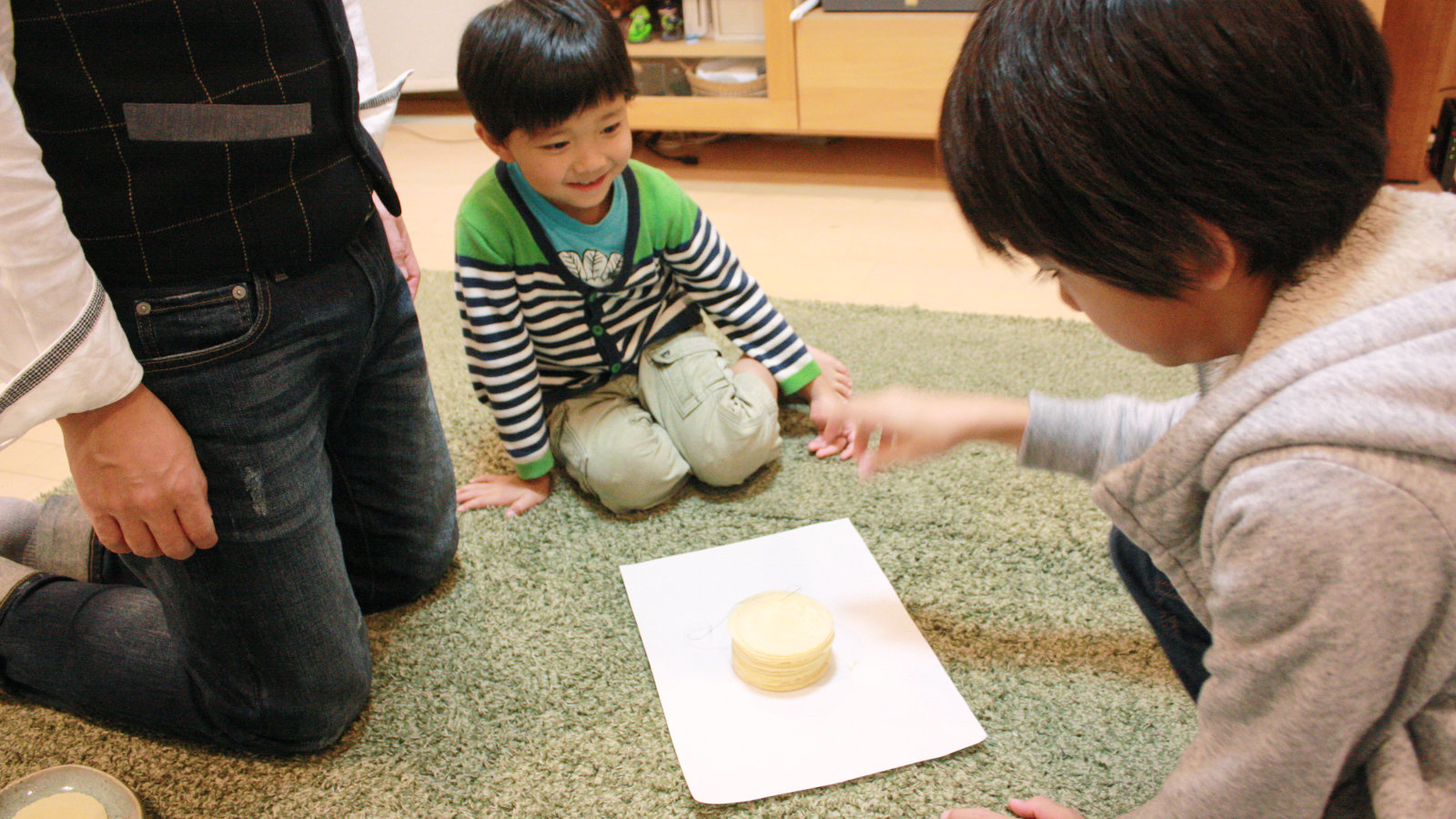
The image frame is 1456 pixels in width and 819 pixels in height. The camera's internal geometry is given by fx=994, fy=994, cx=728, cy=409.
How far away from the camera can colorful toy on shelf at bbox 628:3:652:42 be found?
2021 mm

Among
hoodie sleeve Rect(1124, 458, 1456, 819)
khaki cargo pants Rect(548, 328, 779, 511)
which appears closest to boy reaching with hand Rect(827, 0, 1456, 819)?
hoodie sleeve Rect(1124, 458, 1456, 819)

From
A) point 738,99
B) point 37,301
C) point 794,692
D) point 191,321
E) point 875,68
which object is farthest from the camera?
point 738,99

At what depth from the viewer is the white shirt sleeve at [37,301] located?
0.55 metres

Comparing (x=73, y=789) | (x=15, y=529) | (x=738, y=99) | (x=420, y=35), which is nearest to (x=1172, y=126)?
(x=73, y=789)

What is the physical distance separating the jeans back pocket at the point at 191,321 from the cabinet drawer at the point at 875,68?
136 centimetres

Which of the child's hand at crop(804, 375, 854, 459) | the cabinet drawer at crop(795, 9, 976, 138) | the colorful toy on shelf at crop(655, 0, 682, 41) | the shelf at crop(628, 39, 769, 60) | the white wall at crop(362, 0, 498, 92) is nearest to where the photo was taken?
the child's hand at crop(804, 375, 854, 459)

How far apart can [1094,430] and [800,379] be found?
498mm

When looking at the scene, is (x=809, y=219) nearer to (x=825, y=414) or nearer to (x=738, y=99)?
(x=738, y=99)

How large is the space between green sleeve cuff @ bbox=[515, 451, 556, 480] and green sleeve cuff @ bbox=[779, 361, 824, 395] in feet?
0.96

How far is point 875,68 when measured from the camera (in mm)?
1812

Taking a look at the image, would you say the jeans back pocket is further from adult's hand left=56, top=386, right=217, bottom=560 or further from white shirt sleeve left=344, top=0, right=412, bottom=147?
white shirt sleeve left=344, top=0, right=412, bottom=147

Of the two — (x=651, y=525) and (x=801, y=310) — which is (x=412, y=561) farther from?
(x=801, y=310)

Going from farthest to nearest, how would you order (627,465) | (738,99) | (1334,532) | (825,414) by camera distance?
(738,99)
(825,414)
(627,465)
(1334,532)

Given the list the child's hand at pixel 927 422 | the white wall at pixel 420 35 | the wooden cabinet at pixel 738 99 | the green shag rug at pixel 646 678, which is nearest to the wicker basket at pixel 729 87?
the wooden cabinet at pixel 738 99
